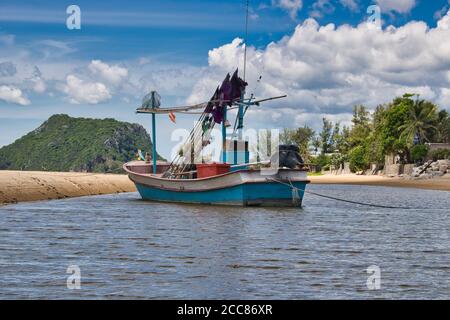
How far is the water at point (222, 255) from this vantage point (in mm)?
14555

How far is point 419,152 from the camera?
9406 centimetres

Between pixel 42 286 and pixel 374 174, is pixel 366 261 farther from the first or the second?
pixel 374 174

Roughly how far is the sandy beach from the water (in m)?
11.1

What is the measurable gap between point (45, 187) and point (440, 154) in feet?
201

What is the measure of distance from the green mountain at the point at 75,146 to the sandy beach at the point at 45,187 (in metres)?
82.7

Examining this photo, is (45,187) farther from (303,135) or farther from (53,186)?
(303,135)

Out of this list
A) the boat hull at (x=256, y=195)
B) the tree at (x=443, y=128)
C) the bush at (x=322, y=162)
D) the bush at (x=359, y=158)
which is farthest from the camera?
the bush at (x=322, y=162)

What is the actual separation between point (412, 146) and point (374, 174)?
18.2m

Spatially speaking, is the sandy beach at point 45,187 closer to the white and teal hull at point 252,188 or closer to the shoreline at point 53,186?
the shoreline at point 53,186

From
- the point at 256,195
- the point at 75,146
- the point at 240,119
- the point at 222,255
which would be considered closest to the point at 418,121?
the point at 240,119

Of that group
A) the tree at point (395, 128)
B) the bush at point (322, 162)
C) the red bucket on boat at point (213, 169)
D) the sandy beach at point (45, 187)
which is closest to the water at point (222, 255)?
the red bucket on boat at point (213, 169)

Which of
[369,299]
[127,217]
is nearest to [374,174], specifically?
[127,217]

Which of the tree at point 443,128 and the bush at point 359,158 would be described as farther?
the bush at point 359,158
